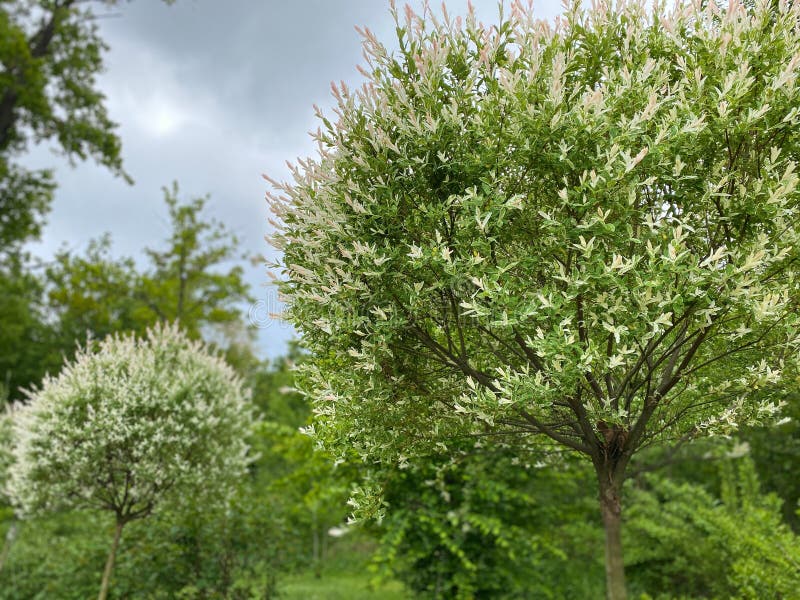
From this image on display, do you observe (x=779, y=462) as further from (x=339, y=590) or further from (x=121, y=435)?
(x=121, y=435)

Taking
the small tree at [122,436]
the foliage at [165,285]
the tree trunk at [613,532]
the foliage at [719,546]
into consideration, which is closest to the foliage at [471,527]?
the foliage at [719,546]

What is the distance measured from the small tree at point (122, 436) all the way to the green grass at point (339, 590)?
3626mm

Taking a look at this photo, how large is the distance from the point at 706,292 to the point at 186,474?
26.2ft

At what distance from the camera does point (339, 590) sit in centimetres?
1480

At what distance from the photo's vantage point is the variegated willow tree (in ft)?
12.0

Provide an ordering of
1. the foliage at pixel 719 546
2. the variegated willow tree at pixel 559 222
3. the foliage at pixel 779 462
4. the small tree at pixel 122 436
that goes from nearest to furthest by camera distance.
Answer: the variegated willow tree at pixel 559 222 < the foliage at pixel 719 546 < the small tree at pixel 122 436 < the foliage at pixel 779 462

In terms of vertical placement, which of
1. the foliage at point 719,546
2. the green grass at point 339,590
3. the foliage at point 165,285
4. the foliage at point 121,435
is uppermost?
the foliage at point 165,285

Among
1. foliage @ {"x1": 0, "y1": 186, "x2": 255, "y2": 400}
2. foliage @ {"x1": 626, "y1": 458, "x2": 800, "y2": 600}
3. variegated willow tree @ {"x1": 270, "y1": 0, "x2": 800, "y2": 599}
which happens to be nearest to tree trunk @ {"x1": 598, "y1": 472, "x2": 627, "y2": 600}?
variegated willow tree @ {"x1": 270, "y1": 0, "x2": 800, "y2": 599}

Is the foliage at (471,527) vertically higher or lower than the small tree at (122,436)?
lower

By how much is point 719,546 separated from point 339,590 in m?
9.16

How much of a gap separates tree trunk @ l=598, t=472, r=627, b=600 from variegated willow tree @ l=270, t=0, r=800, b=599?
0.09 m

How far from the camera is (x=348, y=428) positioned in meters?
4.85

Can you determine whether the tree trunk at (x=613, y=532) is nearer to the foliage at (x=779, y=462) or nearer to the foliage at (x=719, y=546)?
the foliage at (x=719, y=546)

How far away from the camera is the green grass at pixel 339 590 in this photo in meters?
13.1
